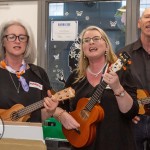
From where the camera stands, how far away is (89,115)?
1908mm

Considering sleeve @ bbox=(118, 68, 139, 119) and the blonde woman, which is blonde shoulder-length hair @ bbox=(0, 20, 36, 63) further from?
sleeve @ bbox=(118, 68, 139, 119)

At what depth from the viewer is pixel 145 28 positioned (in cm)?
246

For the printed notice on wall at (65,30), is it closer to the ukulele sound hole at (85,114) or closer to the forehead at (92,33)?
the forehead at (92,33)

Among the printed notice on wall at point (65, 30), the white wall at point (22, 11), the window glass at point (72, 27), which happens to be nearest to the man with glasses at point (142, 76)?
the window glass at point (72, 27)

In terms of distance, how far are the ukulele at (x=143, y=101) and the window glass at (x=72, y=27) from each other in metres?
1.05

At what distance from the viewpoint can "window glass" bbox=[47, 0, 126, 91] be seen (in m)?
3.24

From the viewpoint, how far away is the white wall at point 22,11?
3.43m

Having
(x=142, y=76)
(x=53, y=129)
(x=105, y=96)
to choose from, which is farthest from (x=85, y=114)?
(x=53, y=129)

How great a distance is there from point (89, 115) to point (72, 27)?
1.66 m

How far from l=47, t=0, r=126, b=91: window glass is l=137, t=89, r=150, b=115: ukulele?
41.5 inches

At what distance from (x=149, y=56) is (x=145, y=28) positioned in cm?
24

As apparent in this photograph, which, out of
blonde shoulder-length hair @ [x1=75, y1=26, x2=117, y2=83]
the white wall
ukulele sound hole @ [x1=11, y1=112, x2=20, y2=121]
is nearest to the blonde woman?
blonde shoulder-length hair @ [x1=75, y1=26, x2=117, y2=83]

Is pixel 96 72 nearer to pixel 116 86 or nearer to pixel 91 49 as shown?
pixel 91 49

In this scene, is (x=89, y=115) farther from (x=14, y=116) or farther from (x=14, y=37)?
(x=14, y=37)
